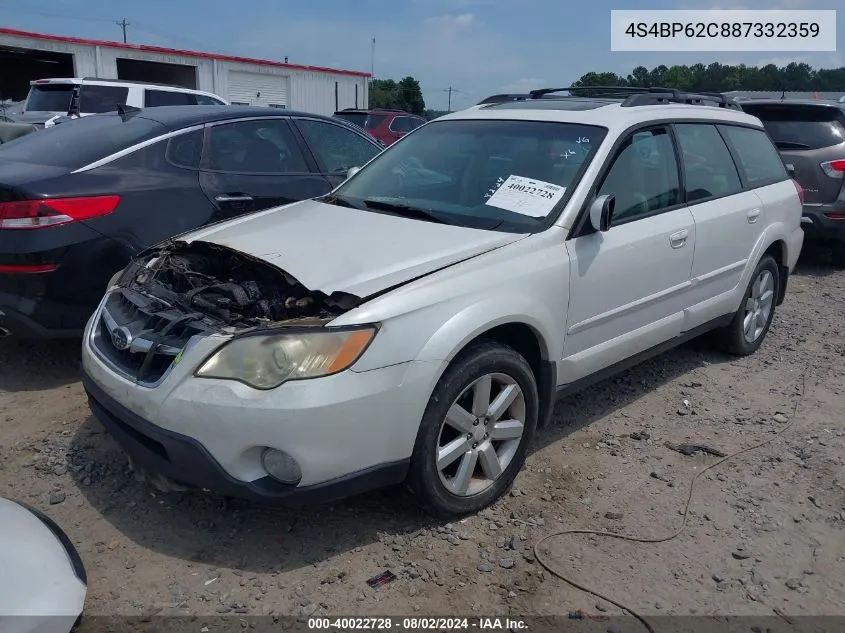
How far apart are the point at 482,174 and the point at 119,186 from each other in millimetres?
2135

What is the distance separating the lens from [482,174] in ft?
12.1

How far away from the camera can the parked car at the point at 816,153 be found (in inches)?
301

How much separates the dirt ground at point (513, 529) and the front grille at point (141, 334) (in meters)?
0.64

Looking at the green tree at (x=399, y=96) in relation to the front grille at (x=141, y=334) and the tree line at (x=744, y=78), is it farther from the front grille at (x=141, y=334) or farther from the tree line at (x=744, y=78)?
the front grille at (x=141, y=334)

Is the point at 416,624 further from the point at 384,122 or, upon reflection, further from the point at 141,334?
the point at 384,122

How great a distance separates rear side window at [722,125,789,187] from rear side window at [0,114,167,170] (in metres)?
3.81

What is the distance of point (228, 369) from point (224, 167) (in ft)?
8.46

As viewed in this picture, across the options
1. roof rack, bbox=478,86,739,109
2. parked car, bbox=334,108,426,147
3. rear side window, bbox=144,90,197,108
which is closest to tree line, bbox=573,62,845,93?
parked car, bbox=334,108,426,147

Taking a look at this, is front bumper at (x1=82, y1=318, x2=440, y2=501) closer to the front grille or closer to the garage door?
the front grille

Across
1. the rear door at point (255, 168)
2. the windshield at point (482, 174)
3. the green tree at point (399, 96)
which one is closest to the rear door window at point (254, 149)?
the rear door at point (255, 168)

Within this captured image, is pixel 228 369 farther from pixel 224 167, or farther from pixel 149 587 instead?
pixel 224 167

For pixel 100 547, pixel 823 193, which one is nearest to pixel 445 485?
pixel 100 547

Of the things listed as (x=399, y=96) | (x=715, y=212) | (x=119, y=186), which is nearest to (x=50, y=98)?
(x=119, y=186)

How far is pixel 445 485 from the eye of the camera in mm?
A: 2889
